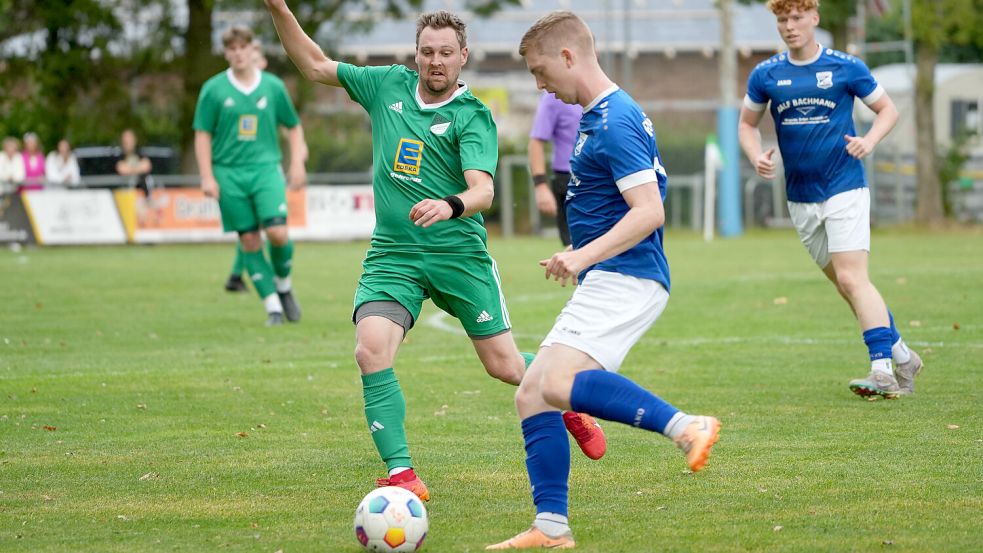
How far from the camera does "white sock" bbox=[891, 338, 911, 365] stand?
820cm

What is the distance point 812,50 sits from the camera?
8.42 metres

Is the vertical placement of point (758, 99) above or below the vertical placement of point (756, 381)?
above

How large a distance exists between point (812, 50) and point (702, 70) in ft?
133

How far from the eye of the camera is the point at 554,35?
4973mm

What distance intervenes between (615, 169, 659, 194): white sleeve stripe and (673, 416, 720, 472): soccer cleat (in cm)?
83

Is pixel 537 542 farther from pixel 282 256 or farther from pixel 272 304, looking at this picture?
pixel 272 304

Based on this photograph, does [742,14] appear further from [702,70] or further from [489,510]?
[489,510]

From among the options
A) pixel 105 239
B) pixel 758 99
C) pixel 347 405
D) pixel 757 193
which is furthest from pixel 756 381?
pixel 757 193

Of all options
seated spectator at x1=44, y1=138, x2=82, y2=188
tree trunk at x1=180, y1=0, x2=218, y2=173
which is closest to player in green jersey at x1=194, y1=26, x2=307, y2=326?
seated spectator at x1=44, y1=138, x2=82, y2=188

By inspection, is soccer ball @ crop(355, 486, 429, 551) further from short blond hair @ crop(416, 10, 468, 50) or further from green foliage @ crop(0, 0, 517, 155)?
green foliage @ crop(0, 0, 517, 155)

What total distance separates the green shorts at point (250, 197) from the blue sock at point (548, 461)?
7623 millimetres

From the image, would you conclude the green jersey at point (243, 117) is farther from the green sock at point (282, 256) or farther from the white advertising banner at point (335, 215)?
the white advertising banner at point (335, 215)

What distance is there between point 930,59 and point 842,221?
878 inches

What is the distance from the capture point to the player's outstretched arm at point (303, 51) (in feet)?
21.0
